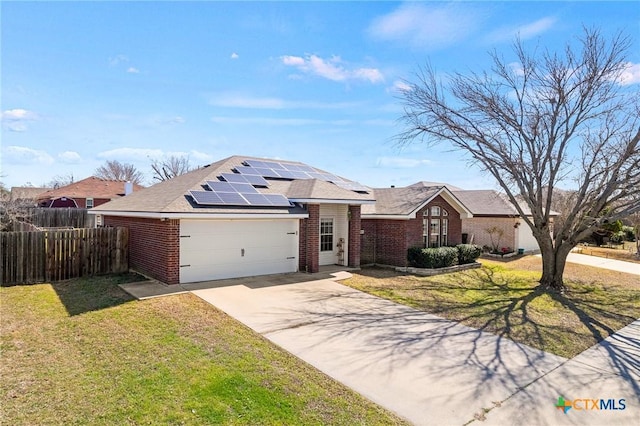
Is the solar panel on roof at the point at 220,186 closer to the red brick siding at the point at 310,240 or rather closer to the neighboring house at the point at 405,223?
the red brick siding at the point at 310,240

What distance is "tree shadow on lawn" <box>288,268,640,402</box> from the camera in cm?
603

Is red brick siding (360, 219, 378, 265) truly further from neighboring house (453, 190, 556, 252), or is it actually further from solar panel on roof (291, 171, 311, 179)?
neighboring house (453, 190, 556, 252)

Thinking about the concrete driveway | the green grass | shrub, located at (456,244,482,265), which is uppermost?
shrub, located at (456,244,482,265)

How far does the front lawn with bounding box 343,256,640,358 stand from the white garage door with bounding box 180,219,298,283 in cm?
266

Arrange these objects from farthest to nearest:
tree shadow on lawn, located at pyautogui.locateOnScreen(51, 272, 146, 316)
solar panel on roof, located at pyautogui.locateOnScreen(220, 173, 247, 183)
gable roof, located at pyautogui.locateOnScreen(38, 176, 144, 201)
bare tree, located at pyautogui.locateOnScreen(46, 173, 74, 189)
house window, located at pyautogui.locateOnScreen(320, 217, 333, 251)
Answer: bare tree, located at pyautogui.locateOnScreen(46, 173, 74, 189) < gable roof, located at pyautogui.locateOnScreen(38, 176, 144, 201) < house window, located at pyautogui.locateOnScreen(320, 217, 333, 251) < solar panel on roof, located at pyautogui.locateOnScreen(220, 173, 247, 183) < tree shadow on lawn, located at pyautogui.locateOnScreen(51, 272, 146, 316)

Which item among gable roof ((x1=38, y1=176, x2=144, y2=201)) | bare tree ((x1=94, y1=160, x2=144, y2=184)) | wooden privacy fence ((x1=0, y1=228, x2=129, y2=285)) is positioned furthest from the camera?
bare tree ((x1=94, y1=160, x2=144, y2=184))

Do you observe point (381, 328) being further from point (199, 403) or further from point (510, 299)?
point (510, 299)

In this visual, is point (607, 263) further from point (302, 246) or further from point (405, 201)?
point (302, 246)

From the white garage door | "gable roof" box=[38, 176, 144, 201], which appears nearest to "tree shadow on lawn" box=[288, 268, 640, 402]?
the white garage door

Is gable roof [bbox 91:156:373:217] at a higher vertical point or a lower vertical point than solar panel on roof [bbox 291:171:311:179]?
lower

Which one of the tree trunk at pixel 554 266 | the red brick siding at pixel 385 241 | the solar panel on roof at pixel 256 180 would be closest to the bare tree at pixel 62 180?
the solar panel on roof at pixel 256 180

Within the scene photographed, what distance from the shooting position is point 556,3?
1091 cm

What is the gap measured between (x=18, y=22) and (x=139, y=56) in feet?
10.1

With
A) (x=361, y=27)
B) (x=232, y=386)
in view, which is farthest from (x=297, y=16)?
(x=232, y=386)
